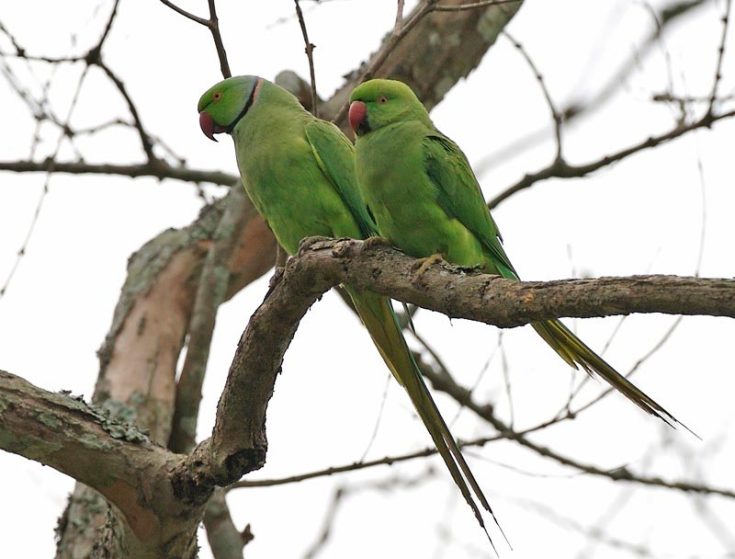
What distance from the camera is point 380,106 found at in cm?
382

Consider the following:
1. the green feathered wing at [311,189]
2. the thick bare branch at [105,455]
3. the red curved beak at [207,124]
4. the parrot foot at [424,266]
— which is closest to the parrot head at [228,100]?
the red curved beak at [207,124]

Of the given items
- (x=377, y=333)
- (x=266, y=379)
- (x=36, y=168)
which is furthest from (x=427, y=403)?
(x=36, y=168)

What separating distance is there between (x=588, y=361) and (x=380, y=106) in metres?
1.46

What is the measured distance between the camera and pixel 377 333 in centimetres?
387

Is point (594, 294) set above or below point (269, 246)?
below

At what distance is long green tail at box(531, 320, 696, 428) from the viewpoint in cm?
228

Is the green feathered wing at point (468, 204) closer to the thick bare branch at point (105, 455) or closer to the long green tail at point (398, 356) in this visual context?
the long green tail at point (398, 356)

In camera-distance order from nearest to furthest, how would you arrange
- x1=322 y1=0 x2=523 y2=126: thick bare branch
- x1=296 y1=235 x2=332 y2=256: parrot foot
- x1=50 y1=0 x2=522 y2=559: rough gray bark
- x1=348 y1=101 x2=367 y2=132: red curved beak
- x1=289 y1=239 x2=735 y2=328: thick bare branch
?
x1=289 y1=239 x2=735 y2=328: thick bare branch → x1=296 y1=235 x2=332 y2=256: parrot foot → x1=348 y1=101 x2=367 y2=132: red curved beak → x1=50 y1=0 x2=522 y2=559: rough gray bark → x1=322 y1=0 x2=523 y2=126: thick bare branch

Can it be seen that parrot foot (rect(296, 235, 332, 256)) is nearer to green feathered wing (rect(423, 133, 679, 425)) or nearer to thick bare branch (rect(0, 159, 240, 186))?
green feathered wing (rect(423, 133, 679, 425))

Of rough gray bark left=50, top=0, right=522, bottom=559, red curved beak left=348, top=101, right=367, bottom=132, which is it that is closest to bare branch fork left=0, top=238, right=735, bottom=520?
red curved beak left=348, top=101, right=367, bottom=132

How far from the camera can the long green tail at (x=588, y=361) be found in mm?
2283

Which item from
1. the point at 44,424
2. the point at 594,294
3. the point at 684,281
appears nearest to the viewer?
the point at 684,281

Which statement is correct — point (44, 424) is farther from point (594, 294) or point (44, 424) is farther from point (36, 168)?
point (36, 168)

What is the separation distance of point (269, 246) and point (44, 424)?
241 cm
